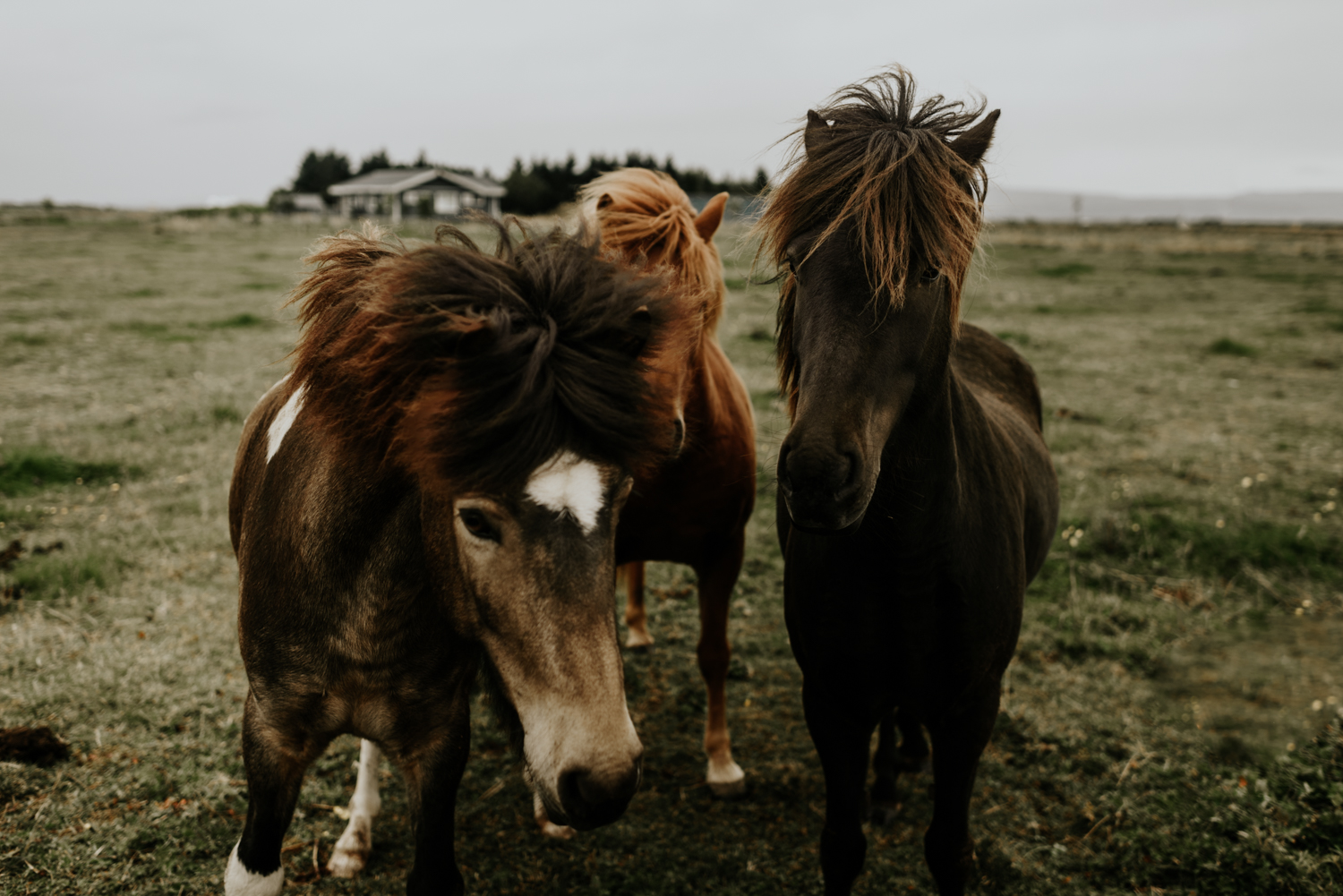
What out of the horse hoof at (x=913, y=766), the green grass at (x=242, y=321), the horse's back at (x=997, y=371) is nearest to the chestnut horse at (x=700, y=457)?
the horse hoof at (x=913, y=766)

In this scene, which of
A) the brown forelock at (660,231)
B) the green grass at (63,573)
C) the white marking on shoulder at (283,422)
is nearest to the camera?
the white marking on shoulder at (283,422)

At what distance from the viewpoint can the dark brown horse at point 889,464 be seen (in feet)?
6.10

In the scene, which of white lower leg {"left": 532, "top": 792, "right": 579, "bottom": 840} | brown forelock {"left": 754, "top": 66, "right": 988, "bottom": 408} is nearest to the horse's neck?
brown forelock {"left": 754, "top": 66, "right": 988, "bottom": 408}

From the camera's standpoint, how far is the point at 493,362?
62.9 inches

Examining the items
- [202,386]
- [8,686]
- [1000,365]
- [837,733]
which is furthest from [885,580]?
[202,386]

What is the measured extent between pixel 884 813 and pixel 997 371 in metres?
2.21

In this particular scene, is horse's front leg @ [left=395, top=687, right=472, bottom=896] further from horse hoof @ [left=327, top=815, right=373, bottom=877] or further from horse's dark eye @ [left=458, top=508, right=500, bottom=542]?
horse hoof @ [left=327, top=815, right=373, bottom=877]

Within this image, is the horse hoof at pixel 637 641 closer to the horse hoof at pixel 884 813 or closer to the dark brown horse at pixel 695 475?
the dark brown horse at pixel 695 475

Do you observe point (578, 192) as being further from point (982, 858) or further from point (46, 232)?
point (46, 232)

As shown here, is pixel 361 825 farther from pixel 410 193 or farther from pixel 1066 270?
pixel 410 193

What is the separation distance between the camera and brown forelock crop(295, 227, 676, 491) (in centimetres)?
159

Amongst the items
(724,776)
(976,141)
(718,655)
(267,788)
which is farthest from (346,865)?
(976,141)

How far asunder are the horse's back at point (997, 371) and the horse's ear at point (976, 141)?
145cm

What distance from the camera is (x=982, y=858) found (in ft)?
10.3
